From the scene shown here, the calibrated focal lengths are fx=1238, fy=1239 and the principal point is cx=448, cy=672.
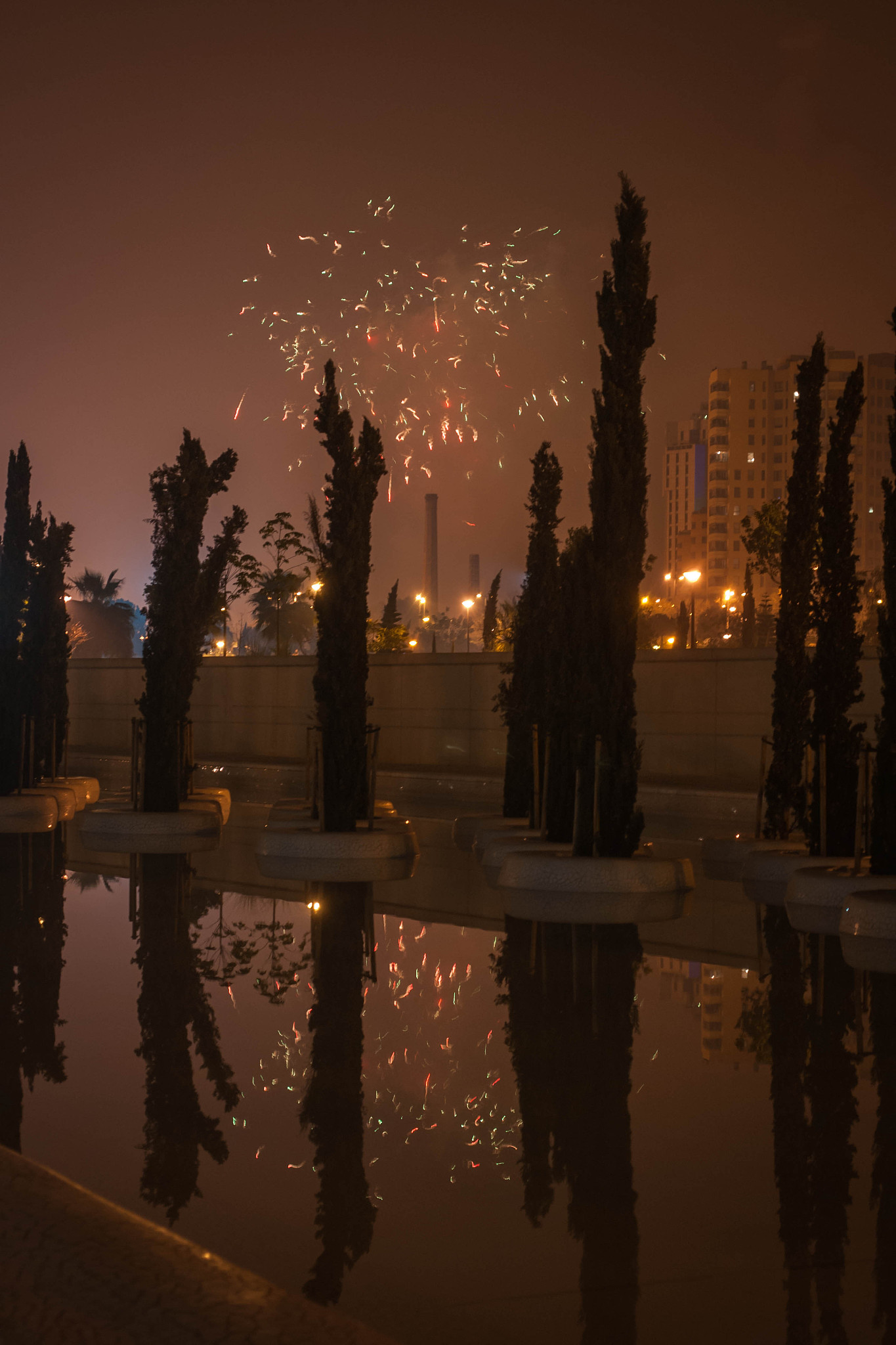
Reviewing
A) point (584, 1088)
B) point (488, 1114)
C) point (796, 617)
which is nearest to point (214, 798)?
point (796, 617)

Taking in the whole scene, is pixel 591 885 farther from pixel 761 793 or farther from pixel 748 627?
A: pixel 748 627

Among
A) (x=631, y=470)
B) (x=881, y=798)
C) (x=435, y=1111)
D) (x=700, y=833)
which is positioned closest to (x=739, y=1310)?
A: (x=435, y=1111)

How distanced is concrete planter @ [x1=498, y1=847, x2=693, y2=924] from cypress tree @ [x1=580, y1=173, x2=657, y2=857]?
23.6 inches

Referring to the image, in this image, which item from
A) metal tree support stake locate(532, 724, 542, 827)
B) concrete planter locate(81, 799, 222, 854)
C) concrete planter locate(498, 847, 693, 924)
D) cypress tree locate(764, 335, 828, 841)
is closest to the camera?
concrete planter locate(498, 847, 693, 924)

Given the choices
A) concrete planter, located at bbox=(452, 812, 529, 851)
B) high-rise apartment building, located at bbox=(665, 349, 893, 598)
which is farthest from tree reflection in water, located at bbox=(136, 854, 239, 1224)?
high-rise apartment building, located at bbox=(665, 349, 893, 598)

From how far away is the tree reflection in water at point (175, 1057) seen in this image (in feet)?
13.4

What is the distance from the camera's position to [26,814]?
52.2 feet

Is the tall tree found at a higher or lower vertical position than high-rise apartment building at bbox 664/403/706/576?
lower

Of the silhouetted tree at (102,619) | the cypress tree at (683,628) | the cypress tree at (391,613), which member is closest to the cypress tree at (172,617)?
the cypress tree at (683,628)

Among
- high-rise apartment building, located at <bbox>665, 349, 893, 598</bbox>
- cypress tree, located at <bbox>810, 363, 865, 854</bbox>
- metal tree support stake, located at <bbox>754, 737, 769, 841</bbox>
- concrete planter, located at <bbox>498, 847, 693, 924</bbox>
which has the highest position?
high-rise apartment building, located at <bbox>665, 349, 893, 598</bbox>

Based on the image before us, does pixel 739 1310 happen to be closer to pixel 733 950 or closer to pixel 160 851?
pixel 733 950

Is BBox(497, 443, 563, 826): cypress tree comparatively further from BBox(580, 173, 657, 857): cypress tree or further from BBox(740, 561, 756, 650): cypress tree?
BBox(740, 561, 756, 650): cypress tree

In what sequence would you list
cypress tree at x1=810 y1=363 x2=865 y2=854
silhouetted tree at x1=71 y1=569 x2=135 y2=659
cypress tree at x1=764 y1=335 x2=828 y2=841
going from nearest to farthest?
1. cypress tree at x1=810 y1=363 x2=865 y2=854
2. cypress tree at x1=764 y1=335 x2=828 y2=841
3. silhouetted tree at x1=71 y1=569 x2=135 y2=659

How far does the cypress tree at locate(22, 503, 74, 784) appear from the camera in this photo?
17578 millimetres
